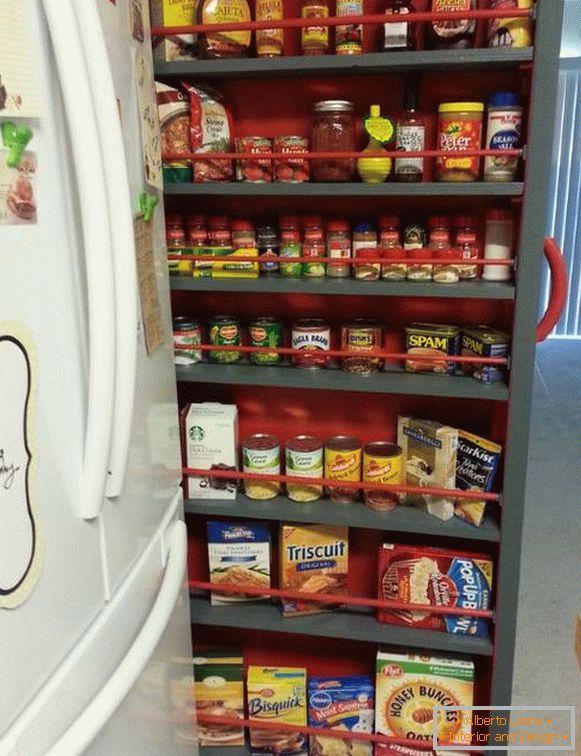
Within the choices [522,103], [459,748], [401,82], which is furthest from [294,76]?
[459,748]

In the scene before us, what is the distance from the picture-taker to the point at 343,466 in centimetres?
155

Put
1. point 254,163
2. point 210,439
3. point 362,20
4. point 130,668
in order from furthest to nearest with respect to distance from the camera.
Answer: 1. point 210,439
2. point 254,163
3. point 362,20
4. point 130,668

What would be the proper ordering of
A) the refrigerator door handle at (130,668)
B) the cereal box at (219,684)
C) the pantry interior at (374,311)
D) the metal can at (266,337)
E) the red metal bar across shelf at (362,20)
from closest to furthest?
the refrigerator door handle at (130,668), the red metal bar across shelf at (362,20), the pantry interior at (374,311), the metal can at (266,337), the cereal box at (219,684)

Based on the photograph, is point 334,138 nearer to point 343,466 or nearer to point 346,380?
point 346,380

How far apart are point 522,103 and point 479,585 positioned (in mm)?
983

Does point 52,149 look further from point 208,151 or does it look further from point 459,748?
point 459,748

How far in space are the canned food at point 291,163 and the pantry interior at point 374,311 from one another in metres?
0.06

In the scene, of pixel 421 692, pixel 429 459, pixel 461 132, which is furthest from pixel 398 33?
pixel 421 692

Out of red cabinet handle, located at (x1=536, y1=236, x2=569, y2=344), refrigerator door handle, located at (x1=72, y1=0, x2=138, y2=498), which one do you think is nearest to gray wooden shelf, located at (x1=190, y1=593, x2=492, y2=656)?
red cabinet handle, located at (x1=536, y1=236, x2=569, y2=344)

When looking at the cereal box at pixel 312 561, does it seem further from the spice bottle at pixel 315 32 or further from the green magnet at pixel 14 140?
the green magnet at pixel 14 140

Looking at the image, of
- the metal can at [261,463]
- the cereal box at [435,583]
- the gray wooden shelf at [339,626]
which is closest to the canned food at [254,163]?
the metal can at [261,463]

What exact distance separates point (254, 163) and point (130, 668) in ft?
3.21

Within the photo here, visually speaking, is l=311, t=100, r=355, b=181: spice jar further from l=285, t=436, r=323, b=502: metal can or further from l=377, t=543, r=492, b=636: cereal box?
l=377, t=543, r=492, b=636: cereal box

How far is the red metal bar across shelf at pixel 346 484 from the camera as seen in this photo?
144 centimetres
